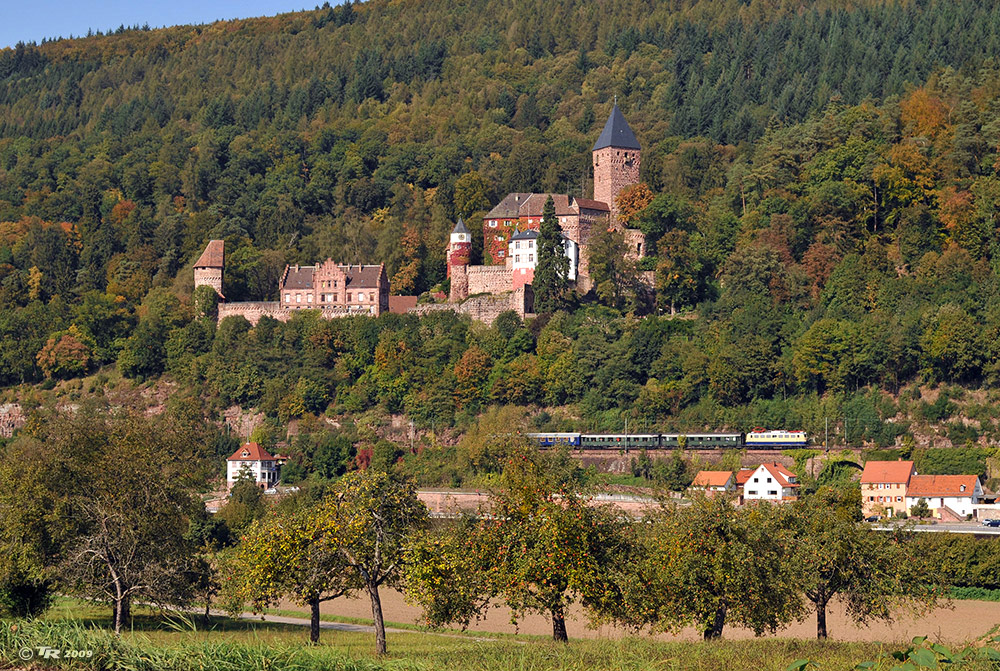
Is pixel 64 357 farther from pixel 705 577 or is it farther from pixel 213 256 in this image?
pixel 705 577

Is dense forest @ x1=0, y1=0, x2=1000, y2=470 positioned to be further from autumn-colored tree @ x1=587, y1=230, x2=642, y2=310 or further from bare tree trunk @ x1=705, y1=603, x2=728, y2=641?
bare tree trunk @ x1=705, y1=603, x2=728, y2=641

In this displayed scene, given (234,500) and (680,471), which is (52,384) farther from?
(680,471)

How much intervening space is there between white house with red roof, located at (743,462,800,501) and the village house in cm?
389

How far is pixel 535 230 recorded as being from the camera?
Answer: 9900 centimetres

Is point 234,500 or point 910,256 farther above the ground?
point 910,256

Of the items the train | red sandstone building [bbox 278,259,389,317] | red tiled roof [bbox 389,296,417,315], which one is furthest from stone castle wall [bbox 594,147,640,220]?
the train

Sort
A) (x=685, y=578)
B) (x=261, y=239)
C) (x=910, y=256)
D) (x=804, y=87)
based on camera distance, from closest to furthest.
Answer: (x=685, y=578)
(x=910, y=256)
(x=261, y=239)
(x=804, y=87)

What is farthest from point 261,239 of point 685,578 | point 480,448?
point 685,578

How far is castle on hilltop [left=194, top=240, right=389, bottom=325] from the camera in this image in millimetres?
103000

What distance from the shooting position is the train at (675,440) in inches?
3157

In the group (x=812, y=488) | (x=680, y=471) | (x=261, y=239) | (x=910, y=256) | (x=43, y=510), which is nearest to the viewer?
(x=43, y=510)

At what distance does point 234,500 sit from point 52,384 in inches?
1350

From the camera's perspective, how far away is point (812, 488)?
245ft

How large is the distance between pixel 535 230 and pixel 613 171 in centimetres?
1188
